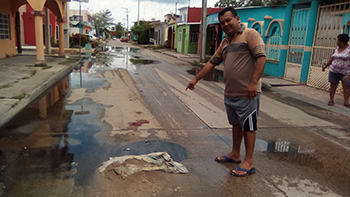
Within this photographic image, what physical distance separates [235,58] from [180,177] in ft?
5.21

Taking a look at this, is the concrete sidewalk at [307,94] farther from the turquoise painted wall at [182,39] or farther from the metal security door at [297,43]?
the turquoise painted wall at [182,39]

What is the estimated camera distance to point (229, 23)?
350cm

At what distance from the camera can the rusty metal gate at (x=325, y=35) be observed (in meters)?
9.66

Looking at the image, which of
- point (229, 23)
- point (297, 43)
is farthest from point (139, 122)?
point (297, 43)

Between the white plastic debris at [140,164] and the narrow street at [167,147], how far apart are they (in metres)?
0.09

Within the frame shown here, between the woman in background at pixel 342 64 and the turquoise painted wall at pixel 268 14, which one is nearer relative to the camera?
the woman in background at pixel 342 64

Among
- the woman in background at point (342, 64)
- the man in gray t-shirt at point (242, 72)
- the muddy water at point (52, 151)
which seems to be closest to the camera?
the muddy water at point (52, 151)

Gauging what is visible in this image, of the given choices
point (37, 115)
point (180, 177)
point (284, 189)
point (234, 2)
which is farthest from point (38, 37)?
point (234, 2)

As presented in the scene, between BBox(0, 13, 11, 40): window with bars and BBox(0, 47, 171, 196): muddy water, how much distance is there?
1292cm

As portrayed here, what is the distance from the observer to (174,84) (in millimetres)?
10672

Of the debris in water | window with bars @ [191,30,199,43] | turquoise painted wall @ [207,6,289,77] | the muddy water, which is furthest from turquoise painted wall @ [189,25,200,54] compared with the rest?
the debris in water

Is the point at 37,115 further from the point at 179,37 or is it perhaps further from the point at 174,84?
the point at 179,37

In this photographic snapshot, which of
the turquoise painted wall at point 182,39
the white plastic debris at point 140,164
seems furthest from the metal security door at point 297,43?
the turquoise painted wall at point 182,39

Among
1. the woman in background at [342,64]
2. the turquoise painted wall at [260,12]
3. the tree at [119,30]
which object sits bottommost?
the woman in background at [342,64]
